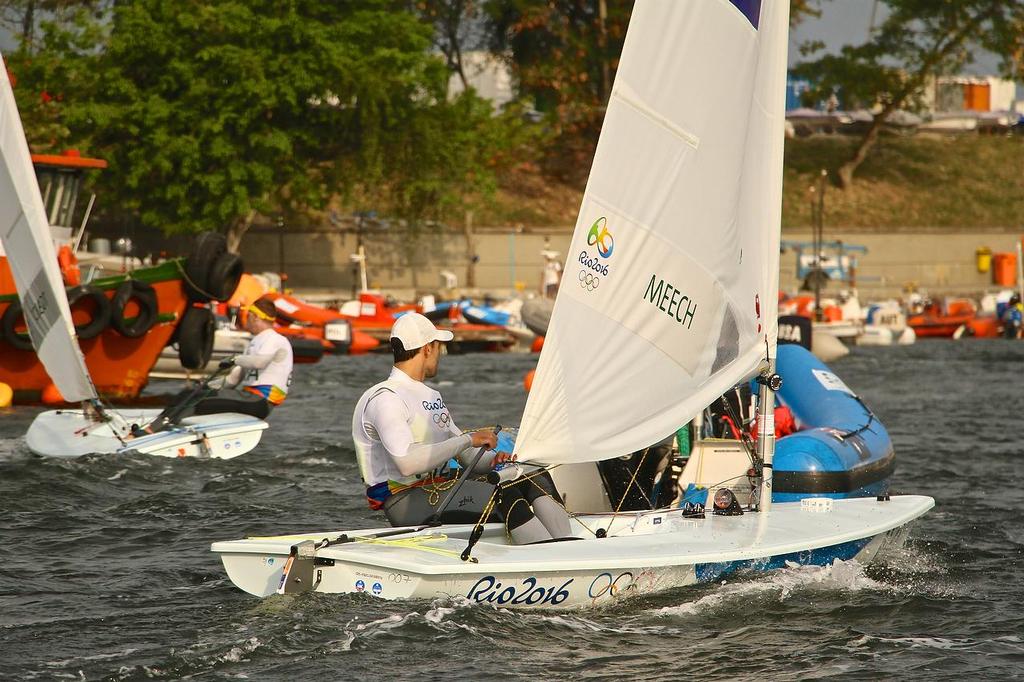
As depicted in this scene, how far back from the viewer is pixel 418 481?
8.16 metres

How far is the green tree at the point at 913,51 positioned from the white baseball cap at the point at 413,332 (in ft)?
154

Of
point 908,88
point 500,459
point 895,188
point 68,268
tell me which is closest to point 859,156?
point 895,188

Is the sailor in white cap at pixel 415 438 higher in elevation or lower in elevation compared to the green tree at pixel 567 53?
lower

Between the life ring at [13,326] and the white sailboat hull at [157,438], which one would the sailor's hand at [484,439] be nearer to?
the white sailboat hull at [157,438]

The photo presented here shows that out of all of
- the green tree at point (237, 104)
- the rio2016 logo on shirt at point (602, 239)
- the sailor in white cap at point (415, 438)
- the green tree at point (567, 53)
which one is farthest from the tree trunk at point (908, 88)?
the sailor in white cap at point (415, 438)

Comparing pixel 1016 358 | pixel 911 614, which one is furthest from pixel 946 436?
pixel 1016 358

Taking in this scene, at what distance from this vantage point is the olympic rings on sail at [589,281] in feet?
26.4

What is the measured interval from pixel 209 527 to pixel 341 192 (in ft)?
95.7

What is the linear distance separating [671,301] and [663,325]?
15cm

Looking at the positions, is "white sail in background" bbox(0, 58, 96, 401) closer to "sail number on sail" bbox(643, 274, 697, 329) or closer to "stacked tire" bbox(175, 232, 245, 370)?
Result: "stacked tire" bbox(175, 232, 245, 370)

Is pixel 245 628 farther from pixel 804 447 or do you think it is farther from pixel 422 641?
pixel 804 447

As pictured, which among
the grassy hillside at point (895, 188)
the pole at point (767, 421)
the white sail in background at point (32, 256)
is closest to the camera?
the pole at point (767, 421)

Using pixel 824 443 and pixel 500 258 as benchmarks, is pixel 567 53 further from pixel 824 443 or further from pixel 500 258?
pixel 824 443

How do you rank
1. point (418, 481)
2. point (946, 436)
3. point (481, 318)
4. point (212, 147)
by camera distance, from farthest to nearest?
1. point (212, 147)
2. point (481, 318)
3. point (946, 436)
4. point (418, 481)
